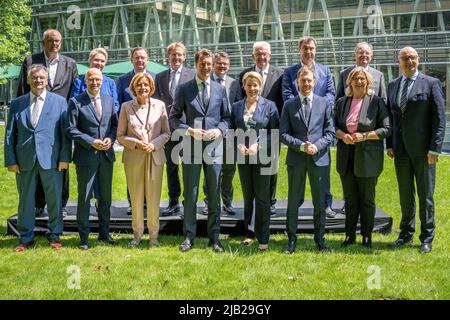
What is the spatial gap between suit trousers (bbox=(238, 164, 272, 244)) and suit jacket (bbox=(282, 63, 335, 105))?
3.91 ft

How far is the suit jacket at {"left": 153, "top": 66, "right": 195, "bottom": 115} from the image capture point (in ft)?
23.9

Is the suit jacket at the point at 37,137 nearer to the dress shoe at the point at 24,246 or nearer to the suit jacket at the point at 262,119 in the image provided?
the dress shoe at the point at 24,246

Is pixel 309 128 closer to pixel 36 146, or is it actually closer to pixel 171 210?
pixel 171 210

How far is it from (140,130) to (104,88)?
38.1 inches

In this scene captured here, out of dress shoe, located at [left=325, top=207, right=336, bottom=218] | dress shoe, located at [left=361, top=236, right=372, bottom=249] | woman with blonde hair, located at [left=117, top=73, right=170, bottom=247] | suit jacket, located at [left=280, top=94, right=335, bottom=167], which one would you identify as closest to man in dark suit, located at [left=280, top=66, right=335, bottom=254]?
suit jacket, located at [left=280, top=94, right=335, bottom=167]

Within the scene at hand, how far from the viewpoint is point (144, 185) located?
6762mm

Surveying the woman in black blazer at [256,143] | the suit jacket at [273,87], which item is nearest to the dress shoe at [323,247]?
the woman in black blazer at [256,143]

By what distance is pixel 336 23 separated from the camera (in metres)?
26.1

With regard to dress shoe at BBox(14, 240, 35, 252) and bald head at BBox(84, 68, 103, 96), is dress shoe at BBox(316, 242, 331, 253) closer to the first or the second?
bald head at BBox(84, 68, 103, 96)

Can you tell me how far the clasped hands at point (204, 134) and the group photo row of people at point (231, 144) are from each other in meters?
0.01

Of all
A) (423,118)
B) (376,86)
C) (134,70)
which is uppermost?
(134,70)

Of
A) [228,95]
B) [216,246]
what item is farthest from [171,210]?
[228,95]

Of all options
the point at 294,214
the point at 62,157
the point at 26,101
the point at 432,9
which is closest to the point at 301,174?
the point at 294,214

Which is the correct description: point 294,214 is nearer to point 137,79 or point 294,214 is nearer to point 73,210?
point 137,79
